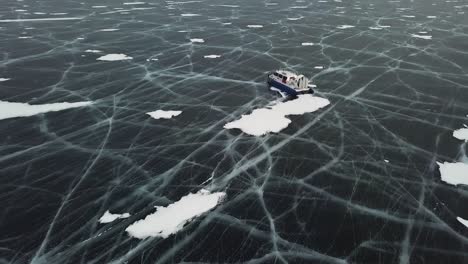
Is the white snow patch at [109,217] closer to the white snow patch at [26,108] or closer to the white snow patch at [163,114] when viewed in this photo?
the white snow patch at [163,114]

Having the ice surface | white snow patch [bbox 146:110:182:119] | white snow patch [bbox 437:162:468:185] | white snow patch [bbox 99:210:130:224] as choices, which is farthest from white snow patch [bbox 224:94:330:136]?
the ice surface

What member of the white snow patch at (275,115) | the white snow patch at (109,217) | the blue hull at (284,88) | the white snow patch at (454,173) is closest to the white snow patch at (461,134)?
the white snow patch at (454,173)

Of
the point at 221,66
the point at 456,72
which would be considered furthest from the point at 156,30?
the point at 456,72

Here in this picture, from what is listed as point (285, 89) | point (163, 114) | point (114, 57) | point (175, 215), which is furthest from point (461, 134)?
point (114, 57)

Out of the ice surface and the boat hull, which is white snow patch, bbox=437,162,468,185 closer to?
the boat hull

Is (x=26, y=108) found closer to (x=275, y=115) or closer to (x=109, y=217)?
(x=109, y=217)
